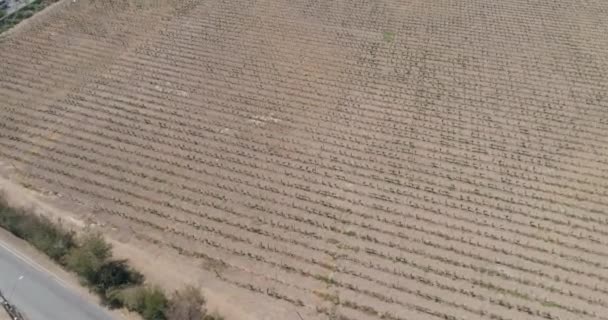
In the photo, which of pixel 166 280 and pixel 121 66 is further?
pixel 121 66

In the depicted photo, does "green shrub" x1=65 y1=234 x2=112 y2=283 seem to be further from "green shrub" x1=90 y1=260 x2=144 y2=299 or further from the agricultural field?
the agricultural field

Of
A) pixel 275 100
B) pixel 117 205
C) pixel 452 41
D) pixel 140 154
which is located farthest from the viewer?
pixel 452 41

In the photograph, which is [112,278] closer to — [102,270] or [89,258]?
[102,270]

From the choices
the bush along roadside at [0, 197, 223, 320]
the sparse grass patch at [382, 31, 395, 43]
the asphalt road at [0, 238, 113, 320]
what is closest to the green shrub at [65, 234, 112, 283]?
the bush along roadside at [0, 197, 223, 320]

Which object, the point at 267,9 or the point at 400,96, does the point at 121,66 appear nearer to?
the point at 267,9

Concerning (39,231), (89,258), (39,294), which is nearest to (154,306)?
(89,258)

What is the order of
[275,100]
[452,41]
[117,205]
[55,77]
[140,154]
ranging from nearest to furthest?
[117,205], [140,154], [275,100], [55,77], [452,41]

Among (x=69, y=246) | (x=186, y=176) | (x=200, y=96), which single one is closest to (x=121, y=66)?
(x=200, y=96)

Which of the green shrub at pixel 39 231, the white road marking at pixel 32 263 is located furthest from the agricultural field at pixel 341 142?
the white road marking at pixel 32 263
